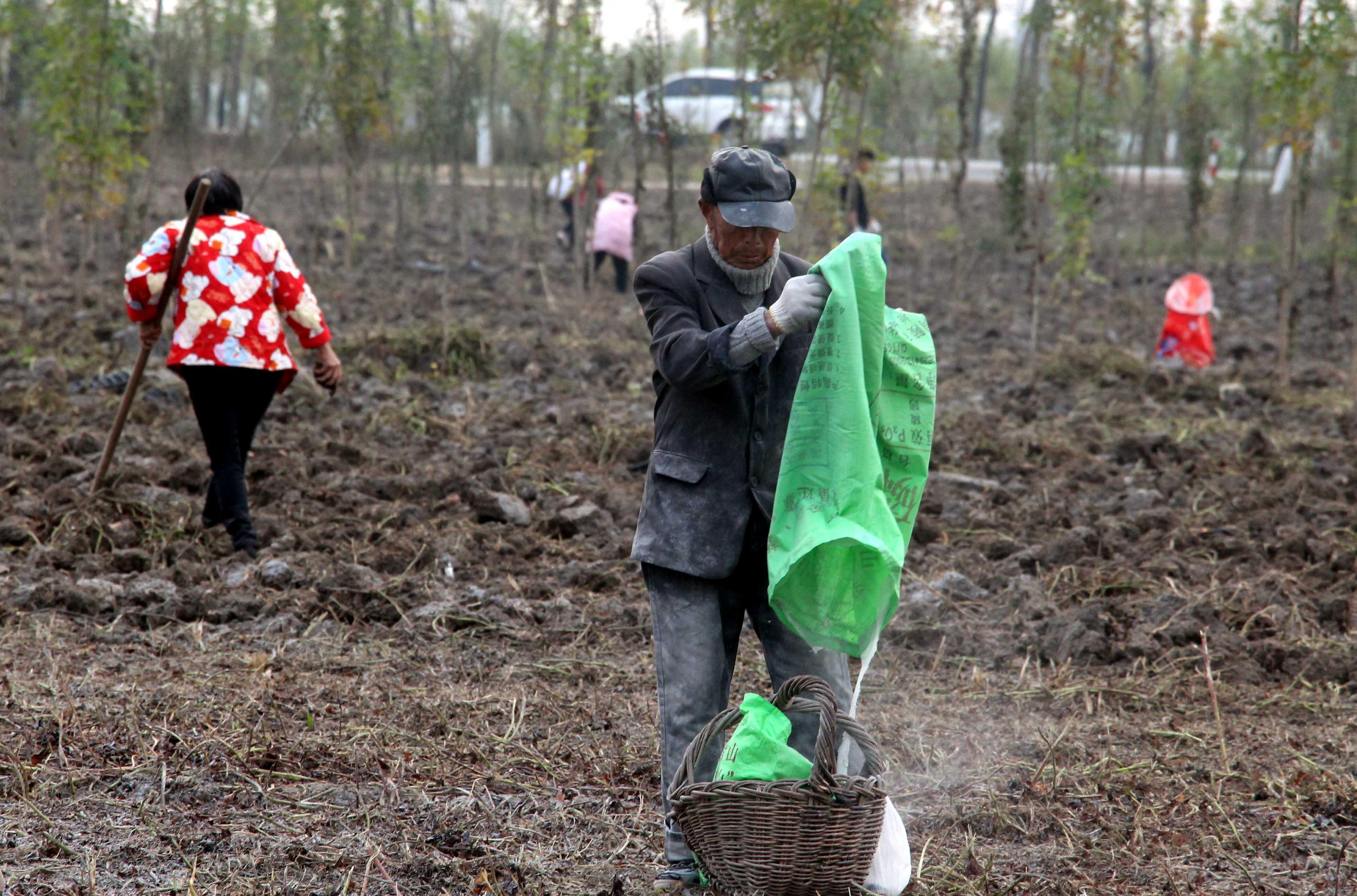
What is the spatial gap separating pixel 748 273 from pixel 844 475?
51cm

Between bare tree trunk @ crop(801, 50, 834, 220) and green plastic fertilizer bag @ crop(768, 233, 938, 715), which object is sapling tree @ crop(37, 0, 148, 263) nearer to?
bare tree trunk @ crop(801, 50, 834, 220)

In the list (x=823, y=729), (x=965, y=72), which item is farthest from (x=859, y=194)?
(x=823, y=729)

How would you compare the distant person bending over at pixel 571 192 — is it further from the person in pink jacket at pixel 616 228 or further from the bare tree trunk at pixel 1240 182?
the bare tree trunk at pixel 1240 182

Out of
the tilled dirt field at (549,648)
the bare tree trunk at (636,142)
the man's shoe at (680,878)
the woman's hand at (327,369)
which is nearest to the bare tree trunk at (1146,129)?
the bare tree trunk at (636,142)

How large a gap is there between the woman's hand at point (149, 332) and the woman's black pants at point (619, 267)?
8.82 m

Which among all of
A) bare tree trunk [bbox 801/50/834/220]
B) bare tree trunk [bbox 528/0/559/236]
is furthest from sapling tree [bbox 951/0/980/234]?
bare tree trunk [bbox 528/0/559/236]

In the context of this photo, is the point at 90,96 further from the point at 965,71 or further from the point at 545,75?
the point at 965,71

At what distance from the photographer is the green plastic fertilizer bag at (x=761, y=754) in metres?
2.72

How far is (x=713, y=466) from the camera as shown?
9.25ft

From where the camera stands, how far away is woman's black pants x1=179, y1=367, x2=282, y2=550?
5.32 m

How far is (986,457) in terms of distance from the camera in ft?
25.0

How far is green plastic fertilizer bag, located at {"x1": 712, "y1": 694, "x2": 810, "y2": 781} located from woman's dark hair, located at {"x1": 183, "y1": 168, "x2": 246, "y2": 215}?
351cm

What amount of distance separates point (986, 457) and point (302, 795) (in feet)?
16.7

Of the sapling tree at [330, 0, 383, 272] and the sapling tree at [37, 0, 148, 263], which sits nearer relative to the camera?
the sapling tree at [37, 0, 148, 263]
